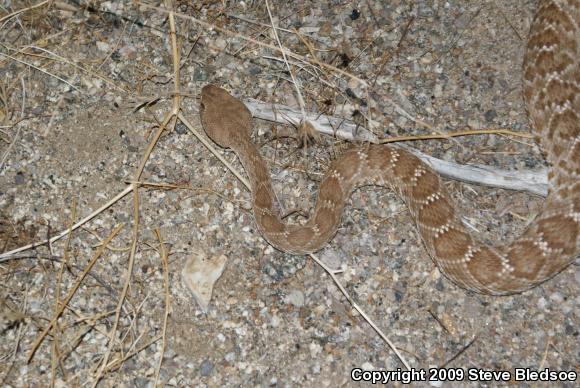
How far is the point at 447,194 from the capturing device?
212 inches

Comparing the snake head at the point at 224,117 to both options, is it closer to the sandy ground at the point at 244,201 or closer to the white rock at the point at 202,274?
the sandy ground at the point at 244,201

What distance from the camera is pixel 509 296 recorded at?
202 inches

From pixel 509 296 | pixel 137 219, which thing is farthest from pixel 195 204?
pixel 509 296

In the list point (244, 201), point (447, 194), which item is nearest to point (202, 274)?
point (244, 201)

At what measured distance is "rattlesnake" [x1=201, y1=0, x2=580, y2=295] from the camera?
498 centimetres

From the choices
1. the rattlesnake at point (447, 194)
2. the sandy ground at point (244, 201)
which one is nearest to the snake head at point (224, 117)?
the rattlesnake at point (447, 194)

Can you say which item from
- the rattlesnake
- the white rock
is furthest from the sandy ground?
the rattlesnake

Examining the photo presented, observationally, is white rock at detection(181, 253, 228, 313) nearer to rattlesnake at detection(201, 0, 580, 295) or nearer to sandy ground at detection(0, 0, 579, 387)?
sandy ground at detection(0, 0, 579, 387)

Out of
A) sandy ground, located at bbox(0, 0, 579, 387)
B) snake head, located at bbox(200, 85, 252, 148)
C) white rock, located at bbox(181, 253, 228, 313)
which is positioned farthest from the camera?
snake head, located at bbox(200, 85, 252, 148)

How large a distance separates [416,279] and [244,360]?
5.68ft

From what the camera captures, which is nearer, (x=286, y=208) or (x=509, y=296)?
(x=509, y=296)

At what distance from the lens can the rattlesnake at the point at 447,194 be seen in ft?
16.3

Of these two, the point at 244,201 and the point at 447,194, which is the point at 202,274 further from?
the point at 447,194

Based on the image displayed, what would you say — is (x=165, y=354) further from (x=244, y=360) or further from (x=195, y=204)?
(x=195, y=204)
